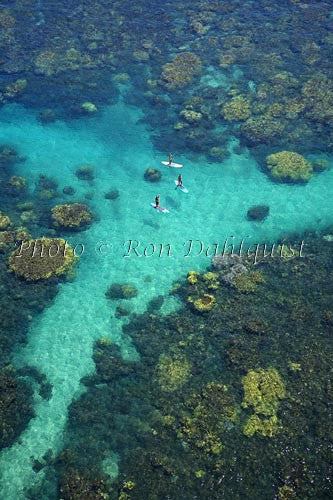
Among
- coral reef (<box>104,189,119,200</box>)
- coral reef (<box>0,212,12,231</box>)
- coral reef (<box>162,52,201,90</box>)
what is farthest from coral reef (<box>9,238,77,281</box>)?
coral reef (<box>162,52,201,90</box>)

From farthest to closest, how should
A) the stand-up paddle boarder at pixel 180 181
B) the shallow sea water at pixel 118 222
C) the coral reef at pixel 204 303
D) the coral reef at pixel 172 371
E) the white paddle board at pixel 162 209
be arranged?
the stand-up paddle boarder at pixel 180 181 < the white paddle board at pixel 162 209 < the coral reef at pixel 204 303 < the shallow sea water at pixel 118 222 < the coral reef at pixel 172 371

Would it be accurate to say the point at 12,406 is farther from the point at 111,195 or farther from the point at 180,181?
the point at 180,181

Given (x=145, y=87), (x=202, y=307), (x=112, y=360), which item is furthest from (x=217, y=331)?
(x=145, y=87)

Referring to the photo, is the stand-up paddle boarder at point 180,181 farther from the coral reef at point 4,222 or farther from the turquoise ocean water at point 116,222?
the coral reef at point 4,222

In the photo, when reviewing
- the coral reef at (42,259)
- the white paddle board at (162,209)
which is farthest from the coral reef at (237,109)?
the coral reef at (42,259)

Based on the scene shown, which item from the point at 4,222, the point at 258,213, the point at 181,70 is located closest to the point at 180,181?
the point at 258,213

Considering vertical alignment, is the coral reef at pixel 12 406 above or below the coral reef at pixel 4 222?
below

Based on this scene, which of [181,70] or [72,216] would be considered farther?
[181,70]

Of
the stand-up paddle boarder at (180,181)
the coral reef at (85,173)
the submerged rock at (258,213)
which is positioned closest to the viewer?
the submerged rock at (258,213)

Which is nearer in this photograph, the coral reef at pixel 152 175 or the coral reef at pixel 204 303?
the coral reef at pixel 204 303

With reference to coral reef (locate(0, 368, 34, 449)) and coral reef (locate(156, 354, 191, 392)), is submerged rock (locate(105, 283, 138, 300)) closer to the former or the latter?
coral reef (locate(156, 354, 191, 392))

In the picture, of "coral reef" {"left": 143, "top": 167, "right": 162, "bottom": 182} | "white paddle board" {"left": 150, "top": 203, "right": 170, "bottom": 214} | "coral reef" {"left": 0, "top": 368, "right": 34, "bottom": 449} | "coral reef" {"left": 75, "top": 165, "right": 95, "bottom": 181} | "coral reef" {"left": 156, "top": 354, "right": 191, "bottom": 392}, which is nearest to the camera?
"coral reef" {"left": 0, "top": 368, "right": 34, "bottom": 449}
